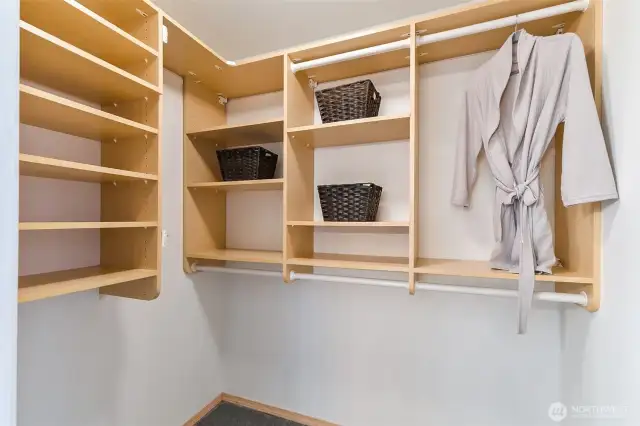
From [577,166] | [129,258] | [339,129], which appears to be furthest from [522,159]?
[129,258]

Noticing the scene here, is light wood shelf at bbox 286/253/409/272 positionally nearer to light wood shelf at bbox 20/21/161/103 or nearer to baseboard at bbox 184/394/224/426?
light wood shelf at bbox 20/21/161/103

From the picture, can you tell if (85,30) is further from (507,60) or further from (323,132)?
(507,60)

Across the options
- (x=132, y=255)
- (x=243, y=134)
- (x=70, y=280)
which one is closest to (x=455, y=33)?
(x=243, y=134)

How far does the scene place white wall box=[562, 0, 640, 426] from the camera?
896mm

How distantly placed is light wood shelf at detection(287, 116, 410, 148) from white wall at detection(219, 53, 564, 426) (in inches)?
2.7

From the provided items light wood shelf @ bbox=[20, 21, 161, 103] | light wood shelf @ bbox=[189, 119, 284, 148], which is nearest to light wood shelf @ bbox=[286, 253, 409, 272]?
light wood shelf @ bbox=[189, 119, 284, 148]

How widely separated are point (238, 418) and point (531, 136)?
227 centimetres

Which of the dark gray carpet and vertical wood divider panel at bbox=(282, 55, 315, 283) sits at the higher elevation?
vertical wood divider panel at bbox=(282, 55, 315, 283)

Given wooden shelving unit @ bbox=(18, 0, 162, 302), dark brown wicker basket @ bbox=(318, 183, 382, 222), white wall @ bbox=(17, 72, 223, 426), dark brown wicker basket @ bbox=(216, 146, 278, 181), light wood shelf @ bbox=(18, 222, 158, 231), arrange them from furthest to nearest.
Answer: dark brown wicker basket @ bbox=(216, 146, 278, 181), dark brown wicker basket @ bbox=(318, 183, 382, 222), white wall @ bbox=(17, 72, 223, 426), wooden shelving unit @ bbox=(18, 0, 162, 302), light wood shelf @ bbox=(18, 222, 158, 231)

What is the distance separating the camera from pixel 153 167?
4.30ft

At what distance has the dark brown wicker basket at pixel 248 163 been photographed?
5.83ft

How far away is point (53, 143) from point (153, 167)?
41 centimetres

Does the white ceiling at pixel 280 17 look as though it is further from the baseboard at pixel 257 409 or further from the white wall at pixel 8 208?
the baseboard at pixel 257 409

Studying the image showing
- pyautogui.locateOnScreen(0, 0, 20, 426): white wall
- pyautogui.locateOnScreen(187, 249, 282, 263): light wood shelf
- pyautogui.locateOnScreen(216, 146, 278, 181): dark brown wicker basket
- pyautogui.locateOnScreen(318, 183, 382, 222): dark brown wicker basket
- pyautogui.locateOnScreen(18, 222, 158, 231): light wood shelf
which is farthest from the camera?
pyautogui.locateOnScreen(216, 146, 278, 181): dark brown wicker basket
